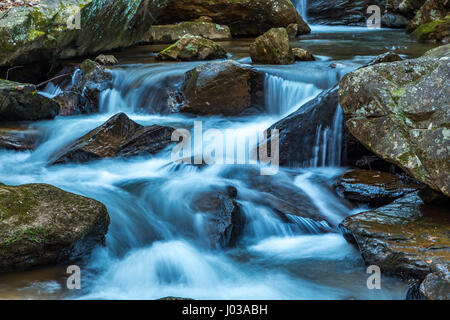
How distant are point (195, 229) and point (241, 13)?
11272 mm

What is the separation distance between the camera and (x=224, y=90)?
816 cm

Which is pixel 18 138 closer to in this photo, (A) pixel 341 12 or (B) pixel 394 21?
(B) pixel 394 21

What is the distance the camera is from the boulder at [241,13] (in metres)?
14.7

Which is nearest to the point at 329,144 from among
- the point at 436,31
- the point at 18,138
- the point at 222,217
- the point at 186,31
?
the point at 222,217

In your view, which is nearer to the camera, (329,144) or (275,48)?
(329,144)

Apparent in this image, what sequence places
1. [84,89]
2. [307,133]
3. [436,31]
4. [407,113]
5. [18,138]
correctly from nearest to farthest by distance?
[407,113], [307,133], [18,138], [84,89], [436,31]

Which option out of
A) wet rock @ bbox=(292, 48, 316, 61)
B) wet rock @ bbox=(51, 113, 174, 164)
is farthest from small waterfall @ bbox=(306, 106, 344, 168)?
wet rock @ bbox=(292, 48, 316, 61)

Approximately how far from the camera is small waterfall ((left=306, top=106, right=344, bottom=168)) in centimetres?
637

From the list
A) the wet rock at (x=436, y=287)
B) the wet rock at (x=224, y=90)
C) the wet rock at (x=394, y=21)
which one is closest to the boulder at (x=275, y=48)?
the wet rock at (x=224, y=90)

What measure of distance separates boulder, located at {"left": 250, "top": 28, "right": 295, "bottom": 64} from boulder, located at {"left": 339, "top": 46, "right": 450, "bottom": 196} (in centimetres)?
480

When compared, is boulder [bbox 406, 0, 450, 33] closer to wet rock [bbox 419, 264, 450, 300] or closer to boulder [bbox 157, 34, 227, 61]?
boulder [bbox 157, 34, 227, 61]

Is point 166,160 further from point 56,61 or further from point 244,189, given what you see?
point 56,61

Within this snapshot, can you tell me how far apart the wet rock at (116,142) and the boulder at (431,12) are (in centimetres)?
960
